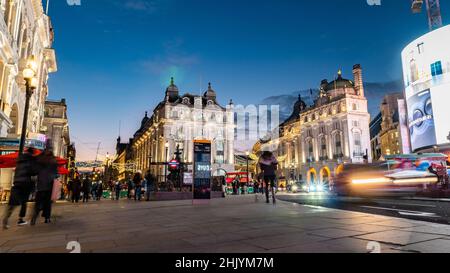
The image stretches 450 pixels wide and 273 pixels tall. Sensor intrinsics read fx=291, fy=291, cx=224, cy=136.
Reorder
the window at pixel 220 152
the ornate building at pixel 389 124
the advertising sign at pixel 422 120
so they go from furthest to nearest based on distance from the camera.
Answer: the ornate building at pixel 389 124 → the window at pixel 220 152 → the advertising sign at pixel 422 120

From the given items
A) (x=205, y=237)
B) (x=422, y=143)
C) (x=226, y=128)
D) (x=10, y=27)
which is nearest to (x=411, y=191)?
(x=205, y=237)

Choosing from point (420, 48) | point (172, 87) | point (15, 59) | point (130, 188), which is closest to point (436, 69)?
point (420, 48)

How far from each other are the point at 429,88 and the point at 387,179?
1371 inches

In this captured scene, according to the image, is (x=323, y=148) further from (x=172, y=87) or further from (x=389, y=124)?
(x=389, y=124)

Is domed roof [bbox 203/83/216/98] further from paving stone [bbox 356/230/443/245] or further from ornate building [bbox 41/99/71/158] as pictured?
paving stone [bbox 356/230/443/245]

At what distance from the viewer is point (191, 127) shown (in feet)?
216

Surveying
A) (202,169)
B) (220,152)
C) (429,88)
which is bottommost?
(202,169)

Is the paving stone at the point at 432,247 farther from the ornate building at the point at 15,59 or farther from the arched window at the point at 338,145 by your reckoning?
the arched window at the point at 338,145

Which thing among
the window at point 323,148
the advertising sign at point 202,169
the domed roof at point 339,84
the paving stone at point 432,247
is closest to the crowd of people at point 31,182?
the paving stone at point 432,247

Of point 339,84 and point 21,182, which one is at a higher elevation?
point 339,84

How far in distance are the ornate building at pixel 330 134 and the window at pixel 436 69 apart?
20.7 meters

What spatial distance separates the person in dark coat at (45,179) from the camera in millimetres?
7004

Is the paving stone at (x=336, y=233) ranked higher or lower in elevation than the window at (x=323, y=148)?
lower
